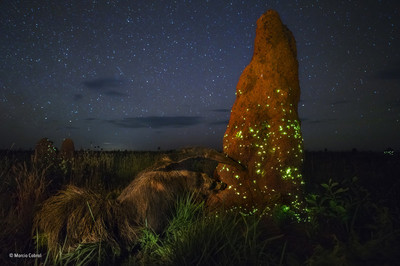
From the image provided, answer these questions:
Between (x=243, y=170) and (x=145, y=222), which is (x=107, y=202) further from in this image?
(x=243, y=170)

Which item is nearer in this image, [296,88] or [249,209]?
[249,209]

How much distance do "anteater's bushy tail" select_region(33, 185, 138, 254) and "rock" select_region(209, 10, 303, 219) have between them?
5.35ft

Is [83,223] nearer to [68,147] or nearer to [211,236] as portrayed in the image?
[211,236]

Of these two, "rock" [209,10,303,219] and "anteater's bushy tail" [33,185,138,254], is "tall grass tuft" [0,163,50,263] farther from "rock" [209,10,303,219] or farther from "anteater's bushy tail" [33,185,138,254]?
"rock" [209,10,303,219]

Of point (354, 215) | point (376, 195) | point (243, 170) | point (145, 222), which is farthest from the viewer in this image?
point (376, 195)

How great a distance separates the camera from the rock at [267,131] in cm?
580

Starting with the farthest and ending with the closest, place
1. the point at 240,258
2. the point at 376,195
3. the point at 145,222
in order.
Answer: the point at 376,195 → the point at 145,222 → the point at 240,258

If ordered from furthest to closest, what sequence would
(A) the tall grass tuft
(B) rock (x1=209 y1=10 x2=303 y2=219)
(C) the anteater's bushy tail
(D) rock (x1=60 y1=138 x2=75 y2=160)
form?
1. (D) rock (x1=60 y1=138 x2=75 y2=160)
2. (B) rock (x1=209 y1=10 x2=303 y2=219)
3. (A) the tall grass tuft
4. (C) the anteater's bushy tail

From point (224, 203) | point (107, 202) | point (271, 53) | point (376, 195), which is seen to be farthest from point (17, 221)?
point (376, 195)

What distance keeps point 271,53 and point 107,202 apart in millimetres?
4026

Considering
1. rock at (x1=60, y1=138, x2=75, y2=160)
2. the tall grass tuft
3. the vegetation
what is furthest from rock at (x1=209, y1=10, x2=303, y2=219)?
rock at (x1=60, y1=138, x2=75, y2=160)

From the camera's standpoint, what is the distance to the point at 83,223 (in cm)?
534

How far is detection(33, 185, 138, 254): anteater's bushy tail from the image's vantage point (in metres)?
5.29

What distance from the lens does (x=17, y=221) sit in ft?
19.5
